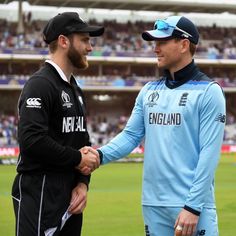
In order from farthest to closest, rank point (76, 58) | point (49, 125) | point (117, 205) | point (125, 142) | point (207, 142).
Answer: point (117, 205) → point (125, 142) → point (76, 58) → point (49, 125) → point (207, 142)

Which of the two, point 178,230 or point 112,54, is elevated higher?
point 178,230

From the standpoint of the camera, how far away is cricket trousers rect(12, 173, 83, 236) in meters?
3.97

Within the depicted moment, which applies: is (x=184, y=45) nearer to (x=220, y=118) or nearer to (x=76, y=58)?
(x=220, y=118)

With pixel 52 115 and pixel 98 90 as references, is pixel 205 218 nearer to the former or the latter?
pixel 52 115

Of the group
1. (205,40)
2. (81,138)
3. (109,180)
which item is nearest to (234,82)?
(205,40)

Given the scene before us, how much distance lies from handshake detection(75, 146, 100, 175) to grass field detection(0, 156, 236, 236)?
5402 millimetres

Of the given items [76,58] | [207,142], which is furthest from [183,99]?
[76,58]

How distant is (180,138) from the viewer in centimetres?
403

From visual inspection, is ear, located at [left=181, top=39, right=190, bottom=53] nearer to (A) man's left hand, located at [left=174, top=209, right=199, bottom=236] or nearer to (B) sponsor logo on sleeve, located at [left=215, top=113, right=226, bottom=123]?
(B) sponsor logo on sleeve, located at [left=215, top=113, right=226, bottom=123]

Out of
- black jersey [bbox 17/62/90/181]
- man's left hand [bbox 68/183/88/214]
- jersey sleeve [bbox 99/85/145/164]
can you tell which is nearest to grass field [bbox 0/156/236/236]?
jersey sleeve [bbox 99/85/145/164]

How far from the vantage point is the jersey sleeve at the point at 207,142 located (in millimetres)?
3848

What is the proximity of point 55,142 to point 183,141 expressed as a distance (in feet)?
2.95

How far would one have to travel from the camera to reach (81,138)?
4254mm

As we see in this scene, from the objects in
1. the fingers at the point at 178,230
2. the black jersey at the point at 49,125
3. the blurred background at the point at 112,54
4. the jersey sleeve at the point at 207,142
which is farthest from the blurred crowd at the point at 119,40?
the fingers at the point at 178,230
